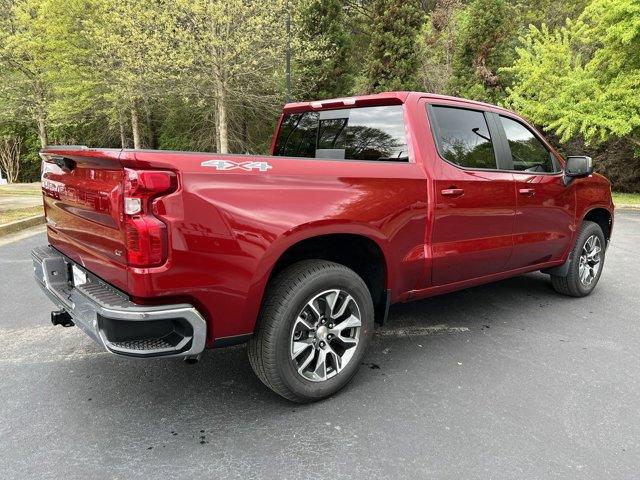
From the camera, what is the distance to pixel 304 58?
18656 mm

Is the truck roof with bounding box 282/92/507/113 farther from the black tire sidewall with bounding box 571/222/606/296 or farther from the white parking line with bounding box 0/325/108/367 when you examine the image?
the white parking line with bounding box 0/325/108/367

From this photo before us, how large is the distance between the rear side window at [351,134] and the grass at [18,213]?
23.9 feet

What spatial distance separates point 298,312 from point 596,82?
52.7 feet

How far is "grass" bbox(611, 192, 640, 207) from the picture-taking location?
14273 mm

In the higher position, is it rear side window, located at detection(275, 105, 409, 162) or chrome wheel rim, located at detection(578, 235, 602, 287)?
rear side window, located at detection(275, 105, 409, 162)

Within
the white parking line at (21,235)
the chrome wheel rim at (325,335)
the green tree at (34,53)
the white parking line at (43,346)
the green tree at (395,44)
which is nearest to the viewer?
the chrome wheel rim at (325,335)

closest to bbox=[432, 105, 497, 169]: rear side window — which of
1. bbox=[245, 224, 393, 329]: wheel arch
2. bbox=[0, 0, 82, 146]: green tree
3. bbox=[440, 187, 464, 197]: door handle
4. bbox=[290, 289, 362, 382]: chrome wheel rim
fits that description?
bbox=[440, 187, 464, 197]: door handle

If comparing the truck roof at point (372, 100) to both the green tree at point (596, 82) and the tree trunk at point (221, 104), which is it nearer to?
the green tree at point (596, 82)

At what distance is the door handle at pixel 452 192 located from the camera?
11.0 ft

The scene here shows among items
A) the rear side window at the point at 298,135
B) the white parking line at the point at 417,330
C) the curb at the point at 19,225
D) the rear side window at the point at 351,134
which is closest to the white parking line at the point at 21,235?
the curb at the point at 19,225

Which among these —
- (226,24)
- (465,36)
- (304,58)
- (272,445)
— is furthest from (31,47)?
(272,445)

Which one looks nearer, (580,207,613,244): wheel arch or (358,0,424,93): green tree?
(580,207,613,244): wheel arch

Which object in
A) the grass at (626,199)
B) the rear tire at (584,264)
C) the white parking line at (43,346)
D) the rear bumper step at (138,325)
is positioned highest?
the rear bumper step at (138,325)

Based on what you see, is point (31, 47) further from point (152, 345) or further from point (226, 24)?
point (152, 345)
